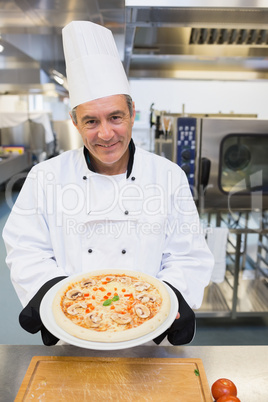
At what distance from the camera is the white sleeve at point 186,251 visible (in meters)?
1.26

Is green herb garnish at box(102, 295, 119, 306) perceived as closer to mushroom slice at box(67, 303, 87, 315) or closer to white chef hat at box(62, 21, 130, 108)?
mushroom slice at box(67, 303, 87, 315)

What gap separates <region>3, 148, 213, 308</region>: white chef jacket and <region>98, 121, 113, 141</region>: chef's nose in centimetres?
23

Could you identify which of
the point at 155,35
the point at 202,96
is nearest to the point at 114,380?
the point at 155,35

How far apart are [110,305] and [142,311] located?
95 millimetres

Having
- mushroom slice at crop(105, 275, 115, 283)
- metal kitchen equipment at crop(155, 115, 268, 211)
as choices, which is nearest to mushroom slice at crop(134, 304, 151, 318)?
mushroom slice at crop(105, 275, 115, 283)

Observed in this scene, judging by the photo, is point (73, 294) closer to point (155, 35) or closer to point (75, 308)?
point (75, 308)

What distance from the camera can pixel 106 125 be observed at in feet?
3.73

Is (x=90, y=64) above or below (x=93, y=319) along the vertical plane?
above

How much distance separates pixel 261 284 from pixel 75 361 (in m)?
2.51

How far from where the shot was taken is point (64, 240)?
129cm

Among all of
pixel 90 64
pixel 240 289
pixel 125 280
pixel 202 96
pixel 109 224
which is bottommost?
pixel 240 289

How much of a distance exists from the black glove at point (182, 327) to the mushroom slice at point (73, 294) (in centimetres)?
27

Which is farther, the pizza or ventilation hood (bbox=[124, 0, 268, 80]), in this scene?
ventilation hood (bbox=[124, 0, 268, 80])

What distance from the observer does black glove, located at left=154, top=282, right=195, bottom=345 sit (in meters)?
1.01
